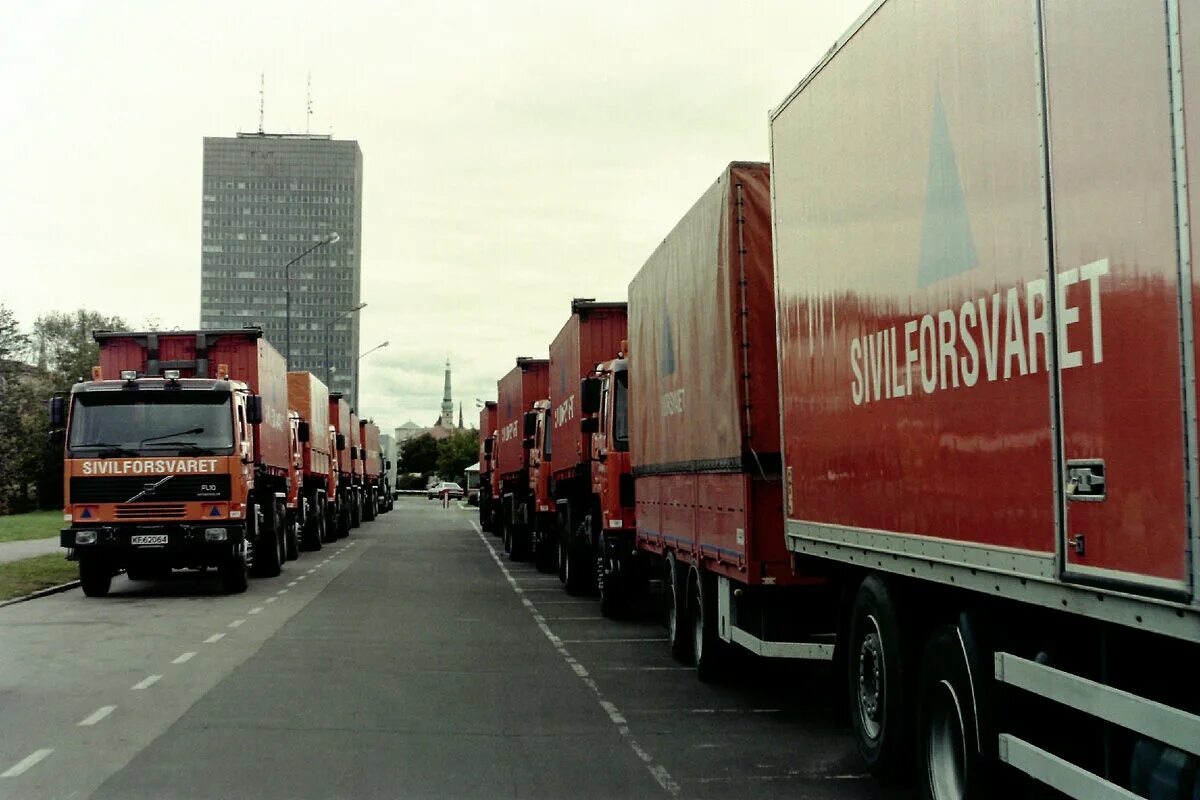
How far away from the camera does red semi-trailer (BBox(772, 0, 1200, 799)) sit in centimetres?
429

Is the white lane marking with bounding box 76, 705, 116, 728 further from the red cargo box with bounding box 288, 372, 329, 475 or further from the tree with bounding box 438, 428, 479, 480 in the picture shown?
the tree with bounding box 438, 428, 479, 480

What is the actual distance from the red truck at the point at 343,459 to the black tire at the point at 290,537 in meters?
10.7

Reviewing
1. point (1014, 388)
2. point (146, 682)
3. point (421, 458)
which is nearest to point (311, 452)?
point (146, 682)

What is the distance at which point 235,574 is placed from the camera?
22219 millimetres

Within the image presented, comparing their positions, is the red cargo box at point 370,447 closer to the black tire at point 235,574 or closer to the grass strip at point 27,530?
the grass strip at point 27,530

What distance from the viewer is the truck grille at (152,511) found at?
20.4m

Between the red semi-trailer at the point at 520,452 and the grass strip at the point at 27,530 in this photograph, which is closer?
the red semi-trailer at the point at 520,452

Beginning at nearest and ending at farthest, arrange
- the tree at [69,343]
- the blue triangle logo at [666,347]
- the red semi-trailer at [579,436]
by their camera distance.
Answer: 1. the blue triangle logo at [666,347]
2. the red semi-trailer at [579,436]
3. the tree at [69,343]

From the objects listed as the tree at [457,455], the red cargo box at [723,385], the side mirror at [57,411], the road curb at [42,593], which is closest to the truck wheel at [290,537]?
the road curb at [42,593]

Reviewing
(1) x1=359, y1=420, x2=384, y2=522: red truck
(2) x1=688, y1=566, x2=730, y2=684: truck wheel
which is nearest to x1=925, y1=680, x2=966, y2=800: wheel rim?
(2) x1=688, y1=566, x2=730, y2=684: truck wheel

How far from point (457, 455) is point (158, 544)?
14073cm

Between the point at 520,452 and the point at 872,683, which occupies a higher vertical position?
the point at 520,452

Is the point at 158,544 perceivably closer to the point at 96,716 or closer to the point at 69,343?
the point at 96,716

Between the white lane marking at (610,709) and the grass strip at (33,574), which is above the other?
the grass strip at (33,574)
